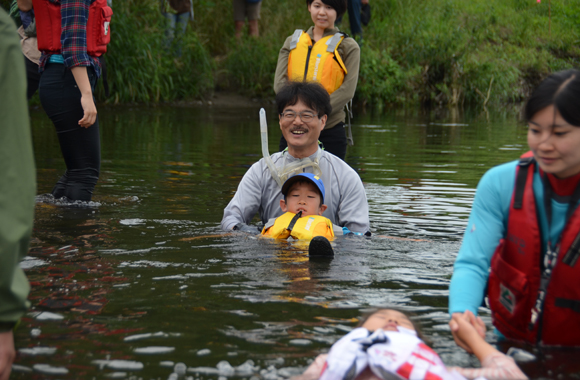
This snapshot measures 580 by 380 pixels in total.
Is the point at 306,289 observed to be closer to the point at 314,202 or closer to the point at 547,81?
the point at 314,202

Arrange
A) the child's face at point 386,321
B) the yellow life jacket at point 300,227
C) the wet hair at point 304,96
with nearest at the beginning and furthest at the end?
1. the child's face at point 386,321
2. the yellow life jacket at point 300,227
3. the wet hair at point 304,96

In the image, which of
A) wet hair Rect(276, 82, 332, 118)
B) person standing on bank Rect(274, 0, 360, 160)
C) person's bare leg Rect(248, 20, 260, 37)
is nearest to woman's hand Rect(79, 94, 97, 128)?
wet hair Rect(276, 82, 332, 118)

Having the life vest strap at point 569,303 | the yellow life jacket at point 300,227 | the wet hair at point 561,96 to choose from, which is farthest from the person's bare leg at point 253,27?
the life vest strap at point 569,303

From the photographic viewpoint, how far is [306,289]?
12.6 ft

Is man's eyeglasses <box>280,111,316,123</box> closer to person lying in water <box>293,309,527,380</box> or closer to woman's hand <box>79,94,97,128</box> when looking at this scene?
woman's hand <box>79,94,97,128</box>

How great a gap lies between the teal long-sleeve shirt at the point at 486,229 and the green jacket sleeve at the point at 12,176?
1677mm

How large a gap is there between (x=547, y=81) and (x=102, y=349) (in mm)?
2052

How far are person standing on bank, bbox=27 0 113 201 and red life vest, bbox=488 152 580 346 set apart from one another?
10.6 ft

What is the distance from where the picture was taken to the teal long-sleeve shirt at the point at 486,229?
2.77 meters

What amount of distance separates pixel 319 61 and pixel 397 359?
4.29 metres

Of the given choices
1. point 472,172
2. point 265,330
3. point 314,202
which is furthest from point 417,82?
point 265,330

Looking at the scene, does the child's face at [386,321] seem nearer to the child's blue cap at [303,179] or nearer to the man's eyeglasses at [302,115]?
the child's blue cap at [303,179]

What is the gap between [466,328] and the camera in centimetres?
262

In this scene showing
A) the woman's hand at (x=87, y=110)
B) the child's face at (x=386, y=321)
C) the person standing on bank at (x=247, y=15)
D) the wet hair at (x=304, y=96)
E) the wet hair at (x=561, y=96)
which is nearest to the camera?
the wet hair at (x=561, y=96)
